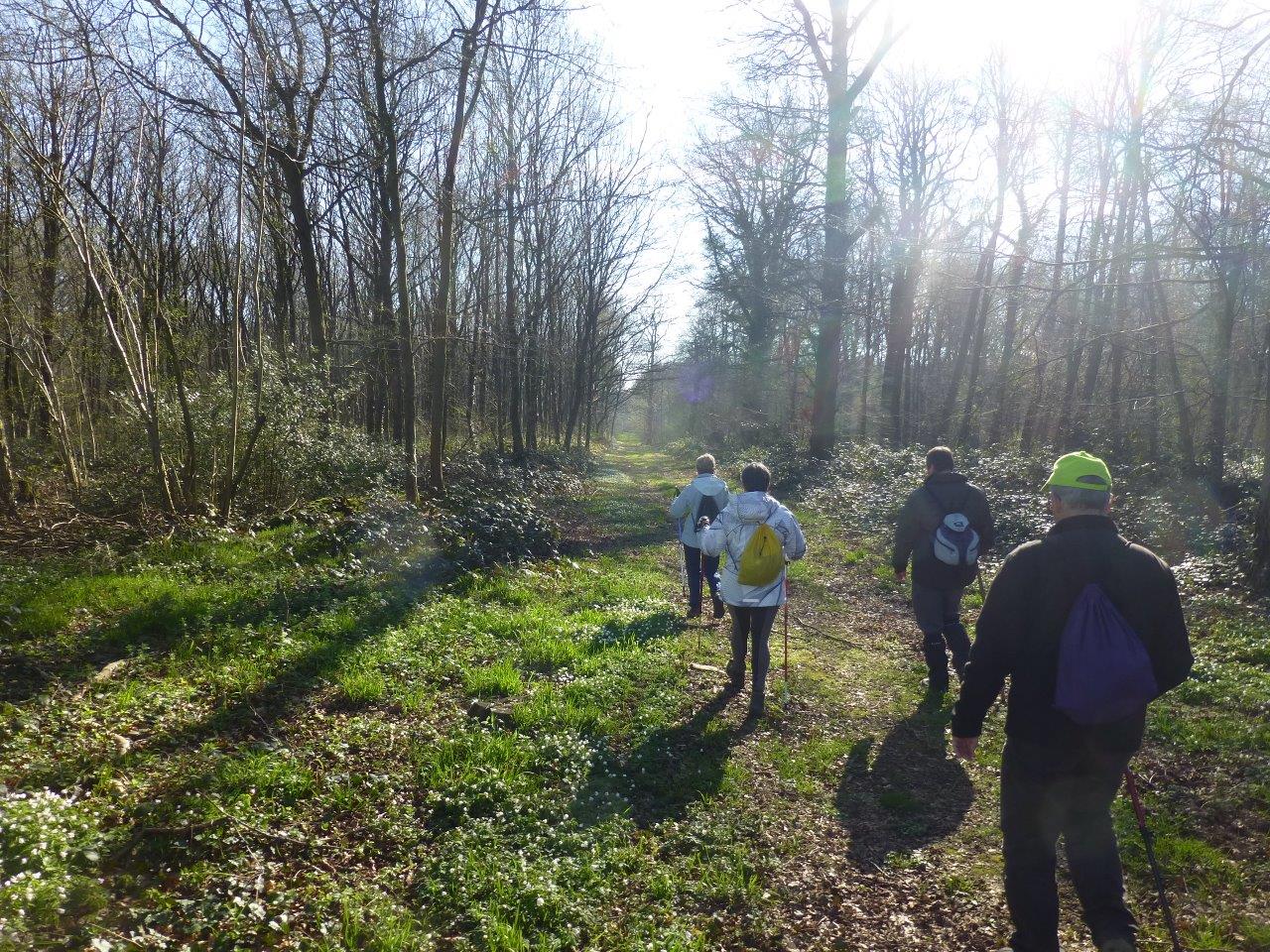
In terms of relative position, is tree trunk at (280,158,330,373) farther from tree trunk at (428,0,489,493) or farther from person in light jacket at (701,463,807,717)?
person in light jacket at (701,463,807,717)

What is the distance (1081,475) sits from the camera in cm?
295

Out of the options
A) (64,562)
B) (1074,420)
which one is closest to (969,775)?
(64,562)

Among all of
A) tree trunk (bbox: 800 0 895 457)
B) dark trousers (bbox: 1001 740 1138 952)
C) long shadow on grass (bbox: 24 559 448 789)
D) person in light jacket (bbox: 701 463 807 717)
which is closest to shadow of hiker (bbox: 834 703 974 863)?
person in light jacket (bbox: 701 463 807 717)

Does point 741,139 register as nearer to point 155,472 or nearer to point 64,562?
point 155,472

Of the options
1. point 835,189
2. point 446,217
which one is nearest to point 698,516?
point 446,217

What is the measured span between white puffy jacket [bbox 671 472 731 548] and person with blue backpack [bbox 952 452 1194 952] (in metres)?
5.10

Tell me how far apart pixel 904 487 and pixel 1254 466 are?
828 cm

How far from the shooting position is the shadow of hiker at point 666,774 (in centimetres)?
442

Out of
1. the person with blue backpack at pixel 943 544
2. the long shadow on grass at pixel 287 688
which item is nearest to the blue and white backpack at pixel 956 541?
the person with blue backpack at pixel 943 544

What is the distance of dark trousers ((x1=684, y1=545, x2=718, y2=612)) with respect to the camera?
8.52 metres

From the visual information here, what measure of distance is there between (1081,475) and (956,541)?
303 centimetres

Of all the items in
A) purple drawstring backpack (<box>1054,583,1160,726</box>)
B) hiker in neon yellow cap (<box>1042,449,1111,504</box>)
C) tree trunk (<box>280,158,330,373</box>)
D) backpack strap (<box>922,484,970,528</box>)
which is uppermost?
tree trunk (<box>280,158,330,373</box>)

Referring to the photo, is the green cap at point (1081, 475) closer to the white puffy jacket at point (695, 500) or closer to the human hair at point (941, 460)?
the human hair at point (941, 460)

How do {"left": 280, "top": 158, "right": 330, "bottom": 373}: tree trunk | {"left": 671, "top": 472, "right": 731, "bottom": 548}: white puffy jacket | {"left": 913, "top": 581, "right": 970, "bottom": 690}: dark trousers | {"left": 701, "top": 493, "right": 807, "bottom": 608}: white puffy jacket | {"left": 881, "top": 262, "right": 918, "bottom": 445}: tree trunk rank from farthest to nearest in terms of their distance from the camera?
1. {"left": 881, "top": 262, "right": 918, "bottom": 445}: tree trunk
2. {"left": 280, "top": 158, "right": 330, "bottom": 373}: tree trunk
3. {"left": 671, "top": 472, "right": 731, "bottom": 548}: white puffy jacket
4. {"left": 913, "top": 581, "right": 970, "bottom": 690}: dark trousers
5. {"left": 701, "top": 493, "right": 807, "bottom": 608}: white puffy jacket
